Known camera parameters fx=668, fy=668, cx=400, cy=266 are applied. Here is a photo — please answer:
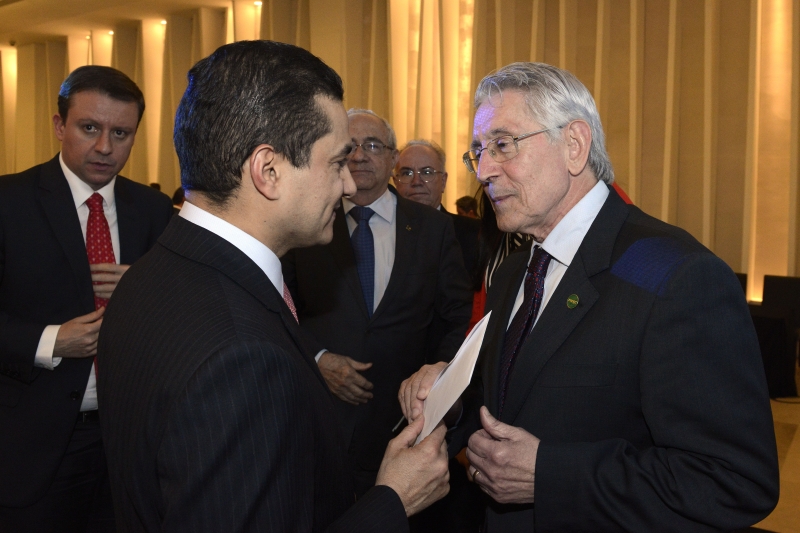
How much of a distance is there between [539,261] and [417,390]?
0.44 metres

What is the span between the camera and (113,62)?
10.9 meters

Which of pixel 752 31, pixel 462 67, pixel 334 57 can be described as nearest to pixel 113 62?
pixel 334 57

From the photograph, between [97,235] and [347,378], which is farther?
[347,378]

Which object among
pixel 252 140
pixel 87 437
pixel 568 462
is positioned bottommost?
pixel 87 437

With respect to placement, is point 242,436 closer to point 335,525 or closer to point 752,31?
point 335,525

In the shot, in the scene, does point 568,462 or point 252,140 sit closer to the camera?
point 252,140

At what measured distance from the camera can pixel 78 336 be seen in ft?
6.48

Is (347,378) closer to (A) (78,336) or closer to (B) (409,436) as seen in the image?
(A) (78,336)

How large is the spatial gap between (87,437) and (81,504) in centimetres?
22

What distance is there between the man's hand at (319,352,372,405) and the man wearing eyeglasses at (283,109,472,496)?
14 cm

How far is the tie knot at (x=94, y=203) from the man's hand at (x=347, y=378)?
3.28ft

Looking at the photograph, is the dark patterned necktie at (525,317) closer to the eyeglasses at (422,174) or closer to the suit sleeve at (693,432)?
the suit sleeve at (693,432)

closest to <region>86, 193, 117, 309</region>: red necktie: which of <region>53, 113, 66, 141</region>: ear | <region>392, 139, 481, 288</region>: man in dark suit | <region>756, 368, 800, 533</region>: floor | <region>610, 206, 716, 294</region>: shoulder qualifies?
<region>53, 113, 66, 141</region>: ear

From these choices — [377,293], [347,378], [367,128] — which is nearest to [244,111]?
[347,378]
